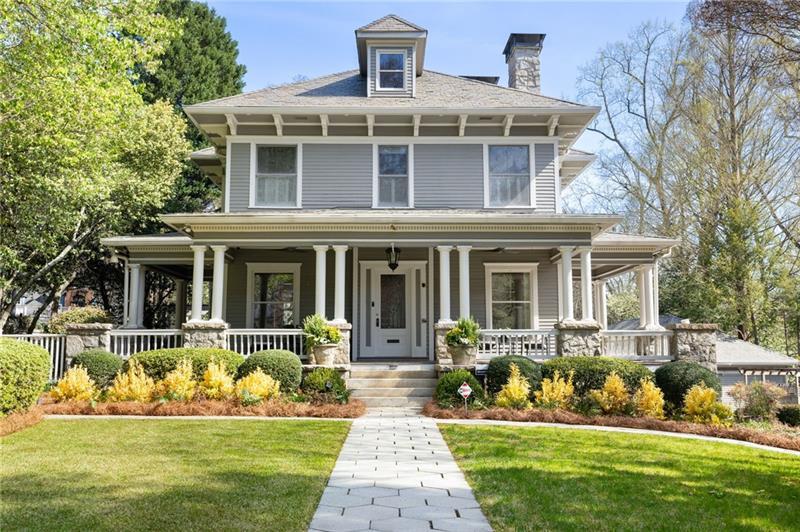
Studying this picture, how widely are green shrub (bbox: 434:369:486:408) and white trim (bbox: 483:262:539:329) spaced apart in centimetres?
429

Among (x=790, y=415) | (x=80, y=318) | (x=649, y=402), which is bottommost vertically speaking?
(x=790, y=415)

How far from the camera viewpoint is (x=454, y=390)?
10.5 metres

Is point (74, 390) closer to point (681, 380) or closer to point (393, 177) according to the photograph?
point (393, 177)

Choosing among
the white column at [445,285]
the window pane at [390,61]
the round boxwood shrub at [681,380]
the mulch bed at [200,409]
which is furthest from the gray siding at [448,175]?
the mulch bed at [200,409]

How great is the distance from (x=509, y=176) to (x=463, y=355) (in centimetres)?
510

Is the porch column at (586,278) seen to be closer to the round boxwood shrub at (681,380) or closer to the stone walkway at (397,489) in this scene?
the round boxwood shrub at (681,380)

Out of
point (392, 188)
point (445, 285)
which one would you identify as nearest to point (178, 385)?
point (445, 285)

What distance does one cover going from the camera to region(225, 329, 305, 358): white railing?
12453mm

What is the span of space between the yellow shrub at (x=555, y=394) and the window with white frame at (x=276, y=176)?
289 inches

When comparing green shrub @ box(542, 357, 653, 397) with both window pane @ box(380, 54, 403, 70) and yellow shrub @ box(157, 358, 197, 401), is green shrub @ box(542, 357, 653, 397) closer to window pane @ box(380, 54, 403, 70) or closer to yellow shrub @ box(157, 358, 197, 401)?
yellow shrub @ box(157, 358, 197, 401)

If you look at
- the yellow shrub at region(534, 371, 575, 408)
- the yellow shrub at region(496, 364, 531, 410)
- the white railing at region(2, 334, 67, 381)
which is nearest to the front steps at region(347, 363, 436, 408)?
the yellow shrub at region(496, 364, 531, 410)

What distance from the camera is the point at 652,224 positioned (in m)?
26.2

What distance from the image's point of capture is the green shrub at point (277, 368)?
10820 mm

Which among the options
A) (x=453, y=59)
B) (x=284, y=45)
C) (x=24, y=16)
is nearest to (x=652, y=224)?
(x=453, y=59)
